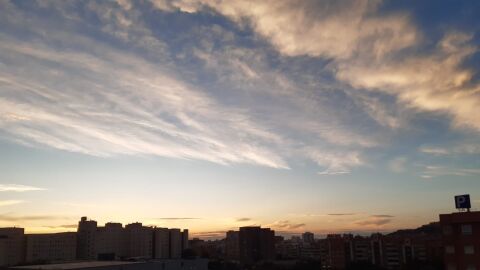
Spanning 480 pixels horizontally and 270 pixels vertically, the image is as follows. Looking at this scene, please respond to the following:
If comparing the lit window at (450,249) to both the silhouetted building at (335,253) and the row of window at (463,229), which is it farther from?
the silhouetted building at (335,253)

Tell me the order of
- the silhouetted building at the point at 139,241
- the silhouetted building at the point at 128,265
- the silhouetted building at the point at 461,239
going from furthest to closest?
the silhouetted building at the point at 139,241, the silhouetted building at the point at 128,265, the silhouetted building at the point at 461,239

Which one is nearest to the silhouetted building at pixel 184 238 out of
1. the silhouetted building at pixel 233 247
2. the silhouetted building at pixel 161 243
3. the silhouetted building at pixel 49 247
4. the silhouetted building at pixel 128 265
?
the silhouetted building at pixel 161 243

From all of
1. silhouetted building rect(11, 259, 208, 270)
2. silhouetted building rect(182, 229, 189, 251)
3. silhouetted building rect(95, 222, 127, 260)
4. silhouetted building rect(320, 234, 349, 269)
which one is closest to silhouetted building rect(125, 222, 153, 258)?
silhouetted building rect(95, 222, 127, 260)

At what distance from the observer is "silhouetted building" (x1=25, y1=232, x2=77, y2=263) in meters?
120

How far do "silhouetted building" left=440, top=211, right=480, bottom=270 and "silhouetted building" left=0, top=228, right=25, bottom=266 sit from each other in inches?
4277

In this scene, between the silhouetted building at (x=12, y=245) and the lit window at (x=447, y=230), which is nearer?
the lit window at (x=447, y=230)

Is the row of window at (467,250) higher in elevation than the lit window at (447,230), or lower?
lower

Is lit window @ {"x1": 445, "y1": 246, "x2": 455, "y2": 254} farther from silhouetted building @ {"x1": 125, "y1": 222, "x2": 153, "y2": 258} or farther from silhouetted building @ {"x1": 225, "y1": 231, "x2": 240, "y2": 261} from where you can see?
silhouetted building @ {"x1": 225, "y1": 231, "x2": 240, "y2": 261}

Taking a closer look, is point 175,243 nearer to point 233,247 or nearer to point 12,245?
point 233,247

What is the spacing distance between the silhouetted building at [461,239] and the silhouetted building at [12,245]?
109m

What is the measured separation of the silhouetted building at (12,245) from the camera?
113000mm

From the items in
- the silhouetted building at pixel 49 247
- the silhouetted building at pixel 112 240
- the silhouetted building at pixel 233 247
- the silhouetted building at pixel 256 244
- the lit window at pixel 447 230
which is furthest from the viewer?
the silhouetted building at pixel 233 247

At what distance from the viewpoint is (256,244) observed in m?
172

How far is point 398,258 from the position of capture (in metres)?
111
